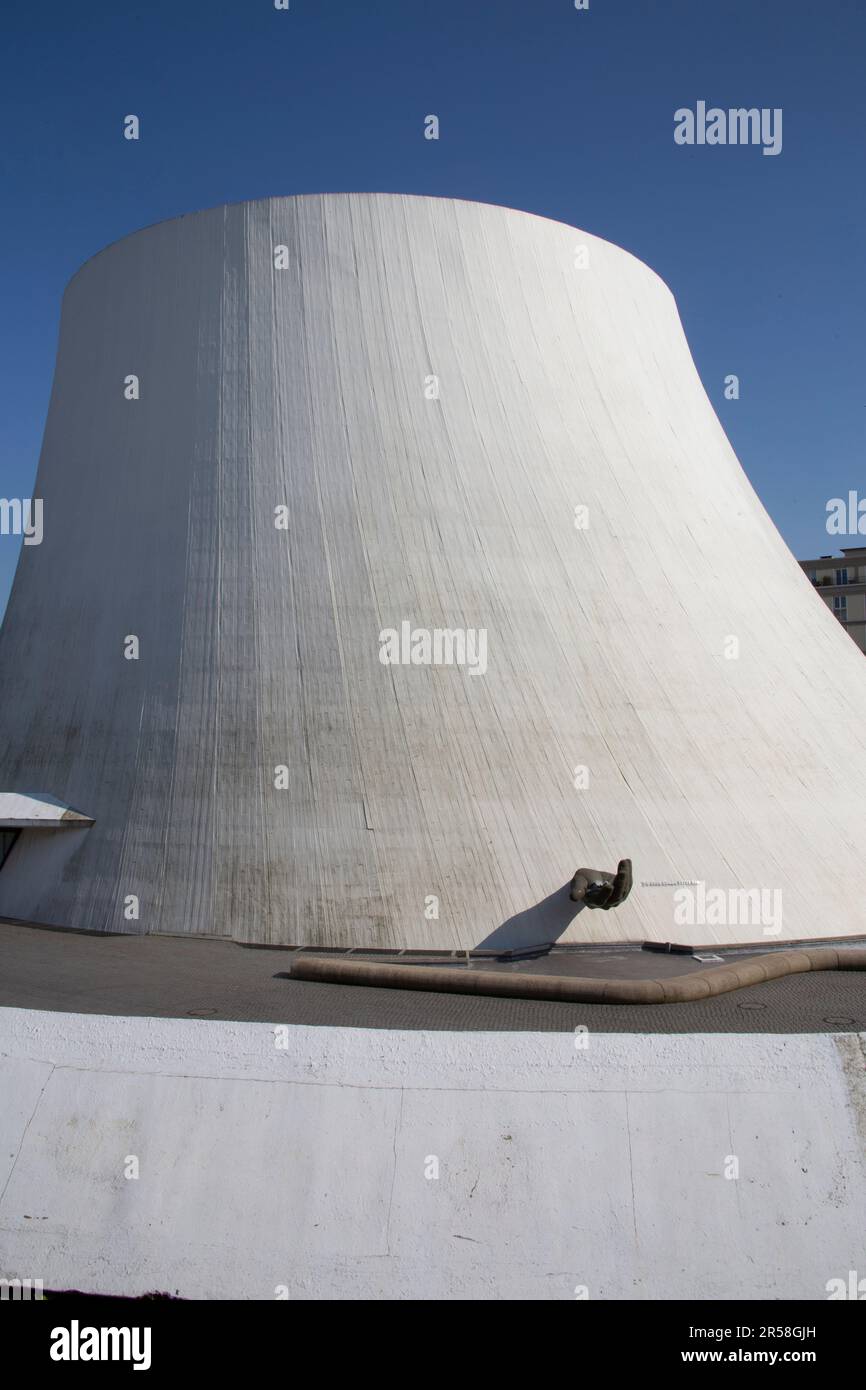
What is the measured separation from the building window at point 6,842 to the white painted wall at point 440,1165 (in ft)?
22.0

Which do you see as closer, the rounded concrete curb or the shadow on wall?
the rounded concrete curb

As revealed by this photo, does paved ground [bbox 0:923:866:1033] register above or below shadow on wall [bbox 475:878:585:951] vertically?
below

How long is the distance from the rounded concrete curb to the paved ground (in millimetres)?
68

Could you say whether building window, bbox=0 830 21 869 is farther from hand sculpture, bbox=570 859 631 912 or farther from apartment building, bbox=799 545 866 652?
apartment building, bbox=799 545 866 652

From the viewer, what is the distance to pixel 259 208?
11.5 m

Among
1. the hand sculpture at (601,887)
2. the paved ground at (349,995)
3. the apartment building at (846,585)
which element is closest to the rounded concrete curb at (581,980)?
the paved ground at (349,995)

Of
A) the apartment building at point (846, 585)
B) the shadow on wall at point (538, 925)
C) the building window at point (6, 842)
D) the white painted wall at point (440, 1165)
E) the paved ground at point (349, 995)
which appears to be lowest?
the white painted wall at point (440, 1165)

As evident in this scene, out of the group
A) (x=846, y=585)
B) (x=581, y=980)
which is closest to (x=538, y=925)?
(x=581, y=980)

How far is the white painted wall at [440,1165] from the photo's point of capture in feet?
12.4

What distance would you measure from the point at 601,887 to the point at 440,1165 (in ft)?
16.3

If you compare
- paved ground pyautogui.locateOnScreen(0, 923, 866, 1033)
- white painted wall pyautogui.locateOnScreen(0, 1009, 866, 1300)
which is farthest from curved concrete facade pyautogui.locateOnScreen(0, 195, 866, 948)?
white painted wall pyautogui.locateOnScreen(0, 1009, 866, 1300)

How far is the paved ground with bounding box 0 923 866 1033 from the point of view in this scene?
17.8 feet

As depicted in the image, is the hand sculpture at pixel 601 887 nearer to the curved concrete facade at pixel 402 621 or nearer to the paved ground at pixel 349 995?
the curved concrete facade at pixel 402 621

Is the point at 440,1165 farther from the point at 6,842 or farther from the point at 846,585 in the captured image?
the point at 846,585
